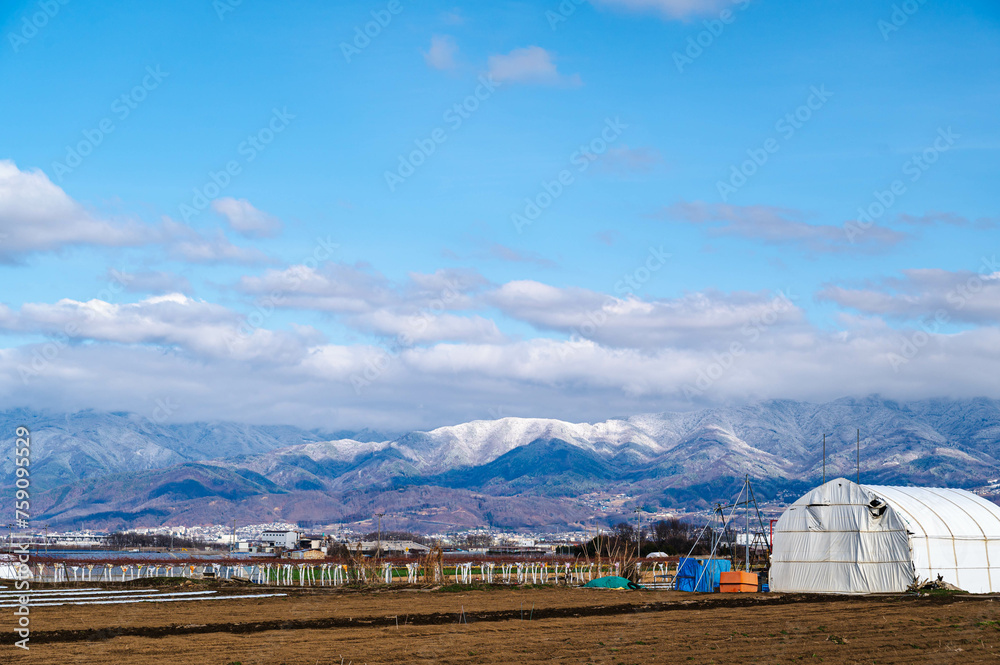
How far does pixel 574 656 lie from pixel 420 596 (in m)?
32.1

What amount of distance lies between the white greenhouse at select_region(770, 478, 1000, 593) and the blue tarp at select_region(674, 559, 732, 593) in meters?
3.76

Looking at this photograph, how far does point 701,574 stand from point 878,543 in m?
10.6

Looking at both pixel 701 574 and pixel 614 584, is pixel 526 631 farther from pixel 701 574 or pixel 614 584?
pixel 614 584

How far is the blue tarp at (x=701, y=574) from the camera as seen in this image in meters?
61.9

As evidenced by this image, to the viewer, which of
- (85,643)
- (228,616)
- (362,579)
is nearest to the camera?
(85,643)

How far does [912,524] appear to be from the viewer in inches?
2323

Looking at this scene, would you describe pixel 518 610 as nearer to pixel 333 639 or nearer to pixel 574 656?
pixel 333 639

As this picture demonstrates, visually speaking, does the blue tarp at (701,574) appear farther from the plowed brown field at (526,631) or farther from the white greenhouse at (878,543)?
the plowed brown field at (526,631)

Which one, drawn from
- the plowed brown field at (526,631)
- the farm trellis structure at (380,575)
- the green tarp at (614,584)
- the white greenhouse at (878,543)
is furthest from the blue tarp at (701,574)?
the farm trellis structure at (380,575)

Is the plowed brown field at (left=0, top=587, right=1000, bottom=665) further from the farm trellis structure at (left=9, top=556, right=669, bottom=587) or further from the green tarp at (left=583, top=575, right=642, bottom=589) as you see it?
the farm trellis structure at (left=9, top=556, right=669, bottom=587)

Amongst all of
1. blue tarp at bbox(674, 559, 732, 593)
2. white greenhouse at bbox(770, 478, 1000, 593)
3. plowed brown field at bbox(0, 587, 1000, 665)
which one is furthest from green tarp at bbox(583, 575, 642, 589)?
plowed brown field at bbox(0, 587, 1000, 665)

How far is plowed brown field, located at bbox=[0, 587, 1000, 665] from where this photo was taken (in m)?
29.9

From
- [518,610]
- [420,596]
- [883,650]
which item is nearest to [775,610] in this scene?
[518,610]

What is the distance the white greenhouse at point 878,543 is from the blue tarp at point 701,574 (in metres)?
3.76
